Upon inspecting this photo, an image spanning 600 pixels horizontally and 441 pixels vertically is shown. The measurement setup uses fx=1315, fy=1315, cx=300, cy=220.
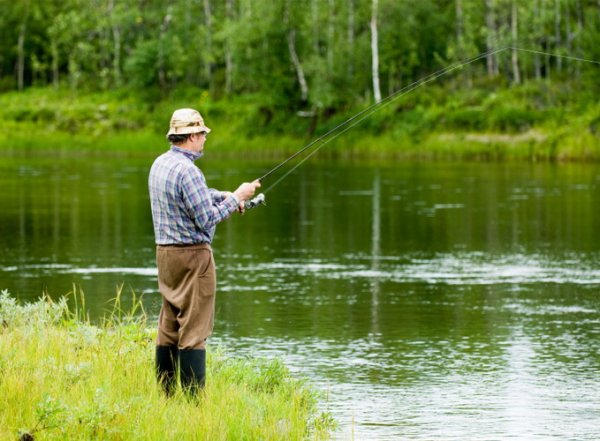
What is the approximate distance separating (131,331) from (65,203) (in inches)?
852

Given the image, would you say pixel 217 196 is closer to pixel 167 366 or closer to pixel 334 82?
pixel 167 366

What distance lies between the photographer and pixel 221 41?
243 feet

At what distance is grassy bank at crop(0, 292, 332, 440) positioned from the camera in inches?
294

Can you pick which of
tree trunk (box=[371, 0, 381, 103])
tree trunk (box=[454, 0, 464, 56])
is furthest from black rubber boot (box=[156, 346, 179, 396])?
tree trunk (box=[454, 0, 464, 56])

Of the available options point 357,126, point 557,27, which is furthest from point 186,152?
point 557,27

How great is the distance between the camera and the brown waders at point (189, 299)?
8.27 metres

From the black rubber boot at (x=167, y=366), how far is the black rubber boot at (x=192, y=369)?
152mm

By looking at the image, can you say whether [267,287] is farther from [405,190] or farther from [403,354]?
[405,190]

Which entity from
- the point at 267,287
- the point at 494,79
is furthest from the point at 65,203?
the point at 494,79

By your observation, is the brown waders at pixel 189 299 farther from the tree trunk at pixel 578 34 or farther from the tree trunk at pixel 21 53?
the tree trunk at pixel 21 53

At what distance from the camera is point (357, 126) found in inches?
2302

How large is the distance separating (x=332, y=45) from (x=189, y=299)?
57.6 meters

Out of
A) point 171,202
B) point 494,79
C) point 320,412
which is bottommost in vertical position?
point 320,412

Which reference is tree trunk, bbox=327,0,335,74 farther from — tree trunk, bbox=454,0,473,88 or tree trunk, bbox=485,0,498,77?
tree trunk, bbox=485,0,498,77
